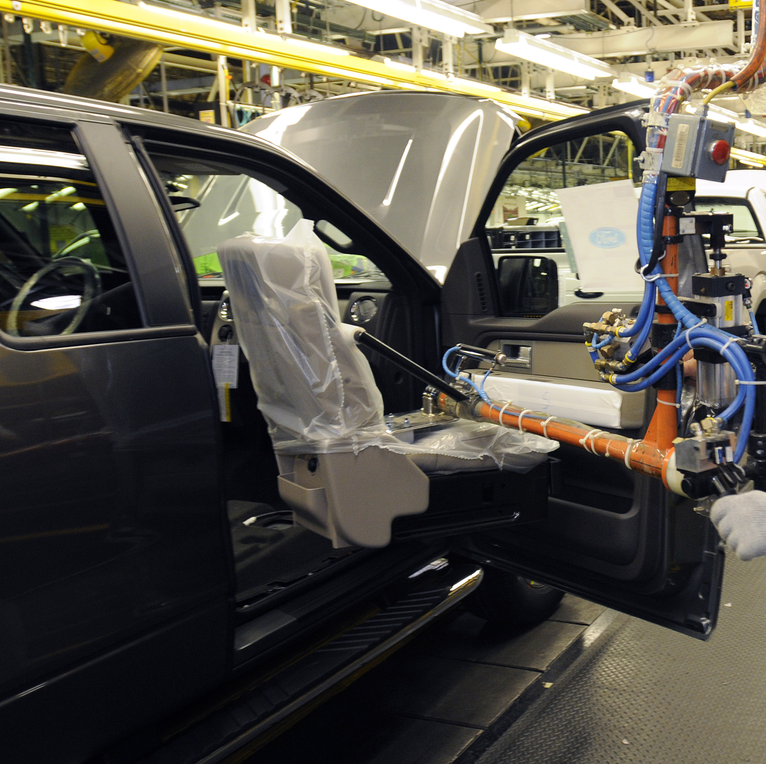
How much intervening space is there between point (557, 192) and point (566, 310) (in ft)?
1.27

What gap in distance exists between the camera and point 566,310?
2406 mm

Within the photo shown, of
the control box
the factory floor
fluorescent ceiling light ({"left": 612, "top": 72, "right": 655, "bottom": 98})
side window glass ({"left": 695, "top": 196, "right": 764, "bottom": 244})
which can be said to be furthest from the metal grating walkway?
fluorescent ceiling light ({"left": 612, "top": 72, "right": 655, "bottom": 98})

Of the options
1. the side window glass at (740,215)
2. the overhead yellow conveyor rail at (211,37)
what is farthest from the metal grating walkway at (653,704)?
the overhead yellow conveyor rail at (211,37)

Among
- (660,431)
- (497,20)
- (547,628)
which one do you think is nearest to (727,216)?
(660,431)

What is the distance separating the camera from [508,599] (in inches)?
114

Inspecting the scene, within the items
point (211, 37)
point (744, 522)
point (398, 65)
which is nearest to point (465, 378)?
point (744, 522)

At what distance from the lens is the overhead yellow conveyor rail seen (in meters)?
4.60

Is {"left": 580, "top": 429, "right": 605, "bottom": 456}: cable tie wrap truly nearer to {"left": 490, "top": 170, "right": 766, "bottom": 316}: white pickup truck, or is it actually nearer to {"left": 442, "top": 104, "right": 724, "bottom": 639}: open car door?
{"left": 442, "top": 104, "right": 724, "bottom": 639}: open car door

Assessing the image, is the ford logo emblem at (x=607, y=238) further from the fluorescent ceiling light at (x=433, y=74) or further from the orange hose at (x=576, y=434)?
the fluorescent ceiling light at (x=433, y=74)

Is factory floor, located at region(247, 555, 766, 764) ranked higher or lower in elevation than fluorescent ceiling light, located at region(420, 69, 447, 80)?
lower

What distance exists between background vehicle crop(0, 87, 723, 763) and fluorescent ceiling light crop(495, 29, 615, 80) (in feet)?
17.0

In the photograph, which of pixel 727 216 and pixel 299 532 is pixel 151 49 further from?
pixel 727 216

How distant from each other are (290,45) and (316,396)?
470 centimetres

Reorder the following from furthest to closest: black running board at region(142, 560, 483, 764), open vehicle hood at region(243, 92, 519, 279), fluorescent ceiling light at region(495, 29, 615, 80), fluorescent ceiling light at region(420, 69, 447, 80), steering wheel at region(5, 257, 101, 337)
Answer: fluorescent ceiling light at region(420, 69, 447, 80) → fluorescent ceiling light at region(495, 29, 615, 80) → open vehicle hood at region(243, 92, 519, 279) → black running board at region(142, 560, 483, 764) → steering wheel at region(5, 257, 101, 337)
